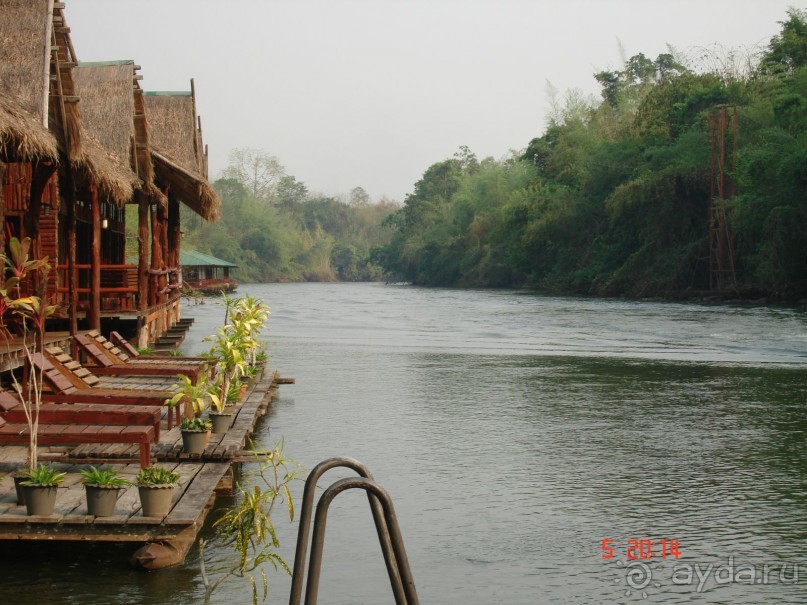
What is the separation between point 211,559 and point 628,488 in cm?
402

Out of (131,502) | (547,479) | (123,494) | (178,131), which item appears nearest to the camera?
(131,502)

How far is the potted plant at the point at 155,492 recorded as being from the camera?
22.4 feet

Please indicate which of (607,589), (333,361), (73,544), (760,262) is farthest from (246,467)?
(760,262)

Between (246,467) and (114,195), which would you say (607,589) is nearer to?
(246,467)

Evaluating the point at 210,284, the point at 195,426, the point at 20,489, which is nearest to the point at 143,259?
the point at 195,426

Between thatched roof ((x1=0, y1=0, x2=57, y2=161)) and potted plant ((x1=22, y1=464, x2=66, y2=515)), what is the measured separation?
4496 millimetres

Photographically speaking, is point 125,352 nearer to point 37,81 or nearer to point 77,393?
point 37,81

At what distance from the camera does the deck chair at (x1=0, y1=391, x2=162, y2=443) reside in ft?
28.7

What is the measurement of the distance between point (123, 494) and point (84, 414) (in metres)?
1.42

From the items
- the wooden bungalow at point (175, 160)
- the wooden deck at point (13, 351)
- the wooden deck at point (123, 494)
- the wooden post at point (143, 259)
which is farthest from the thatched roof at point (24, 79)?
the wooden bungalow at point (175, 160)

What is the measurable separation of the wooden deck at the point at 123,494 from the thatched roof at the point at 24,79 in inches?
122

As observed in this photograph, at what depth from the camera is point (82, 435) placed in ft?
26.6

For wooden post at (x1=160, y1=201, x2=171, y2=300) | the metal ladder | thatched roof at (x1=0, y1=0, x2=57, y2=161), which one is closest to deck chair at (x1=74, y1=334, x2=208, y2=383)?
thatched roof at (x1=0, y1=0, x2=57, y2=161)

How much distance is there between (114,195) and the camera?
14.3 m
